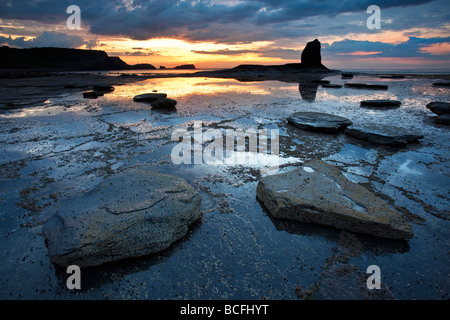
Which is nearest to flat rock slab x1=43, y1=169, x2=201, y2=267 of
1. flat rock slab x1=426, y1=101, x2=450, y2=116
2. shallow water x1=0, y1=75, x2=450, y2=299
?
shallow water x1=0, y1=75, x2=450, y2=299

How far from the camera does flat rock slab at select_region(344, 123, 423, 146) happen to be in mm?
5457

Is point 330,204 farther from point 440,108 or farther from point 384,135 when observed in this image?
point 440,108

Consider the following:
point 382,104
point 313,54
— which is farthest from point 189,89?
point 313,54

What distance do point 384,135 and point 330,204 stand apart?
153 inches

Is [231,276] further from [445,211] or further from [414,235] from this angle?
[445,211]

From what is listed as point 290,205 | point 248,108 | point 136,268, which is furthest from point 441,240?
point 248,108

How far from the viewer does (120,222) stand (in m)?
2.44

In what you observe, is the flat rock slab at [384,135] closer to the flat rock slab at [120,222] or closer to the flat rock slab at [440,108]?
the flat rock slab at [440,108]

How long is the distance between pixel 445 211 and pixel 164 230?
3711mm

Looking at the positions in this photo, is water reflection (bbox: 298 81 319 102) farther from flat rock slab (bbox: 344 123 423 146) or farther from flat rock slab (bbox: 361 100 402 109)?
flat rock slab (bbox: 344 123 423 146)

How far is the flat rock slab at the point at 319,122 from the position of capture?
21.2 ft

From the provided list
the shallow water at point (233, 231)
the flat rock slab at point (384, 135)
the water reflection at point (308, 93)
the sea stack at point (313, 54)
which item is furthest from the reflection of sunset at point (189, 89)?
the sea stack at point (313, 54)

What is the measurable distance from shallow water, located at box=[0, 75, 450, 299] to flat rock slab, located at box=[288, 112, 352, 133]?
399 mm

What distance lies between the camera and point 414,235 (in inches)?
105
